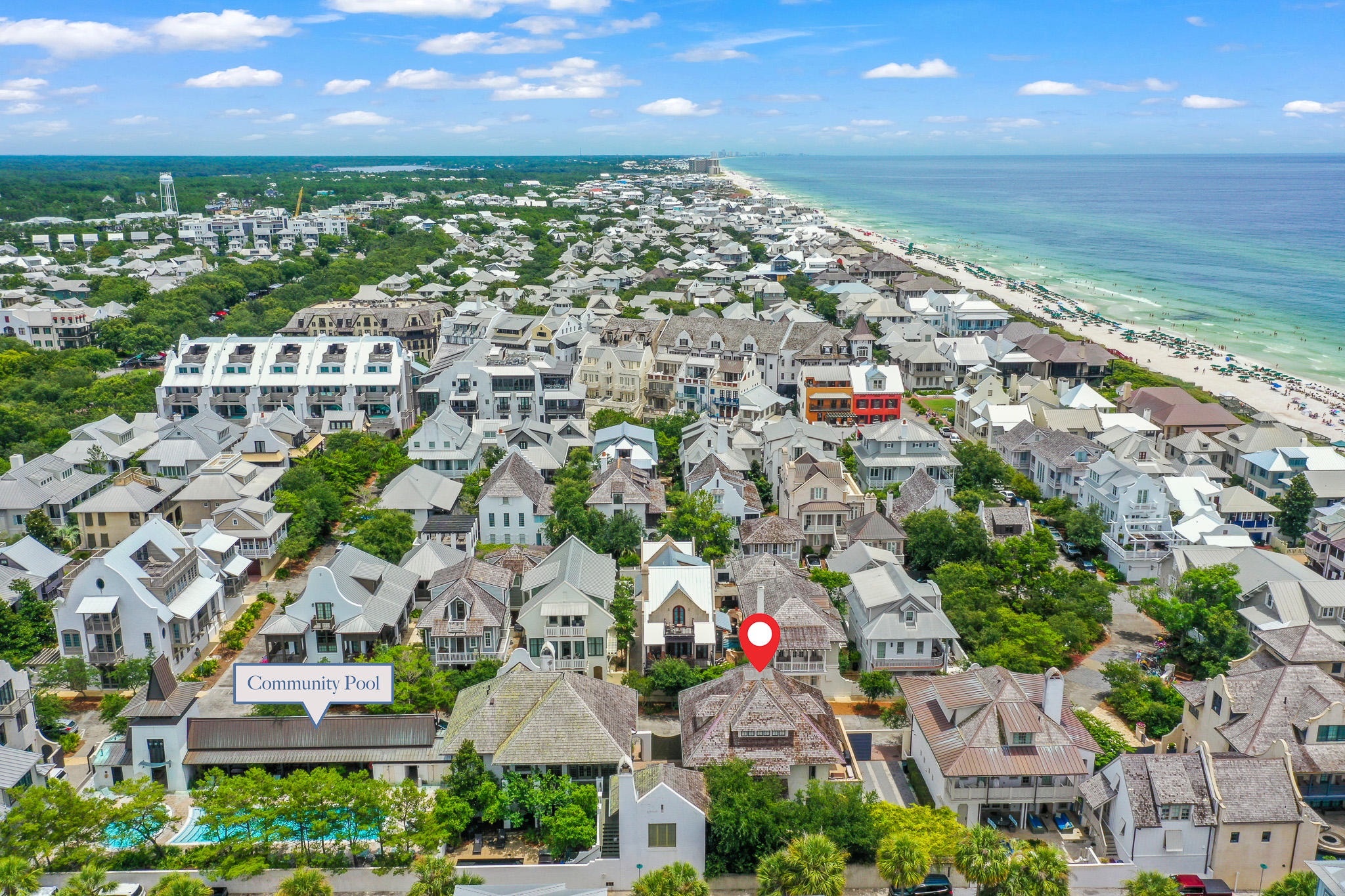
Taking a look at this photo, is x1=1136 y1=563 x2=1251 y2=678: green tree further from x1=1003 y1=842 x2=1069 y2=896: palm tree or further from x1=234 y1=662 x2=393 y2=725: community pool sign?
x1=234 y1=662 x2=393 y2=725: community pool sign

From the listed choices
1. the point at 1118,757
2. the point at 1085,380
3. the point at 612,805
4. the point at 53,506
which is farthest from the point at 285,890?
the point at 1085,380

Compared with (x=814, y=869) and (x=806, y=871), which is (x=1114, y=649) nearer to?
(x=814, y=869)

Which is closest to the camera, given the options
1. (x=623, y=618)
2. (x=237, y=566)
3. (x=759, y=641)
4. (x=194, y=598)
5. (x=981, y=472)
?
(x=759, y=641)

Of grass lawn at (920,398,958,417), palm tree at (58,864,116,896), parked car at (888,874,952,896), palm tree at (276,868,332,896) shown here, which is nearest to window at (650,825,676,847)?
parked car at (888,874,952,896)

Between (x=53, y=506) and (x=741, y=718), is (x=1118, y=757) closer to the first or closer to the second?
(x=741, y=718)

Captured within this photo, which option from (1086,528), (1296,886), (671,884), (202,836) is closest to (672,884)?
(671,884)
